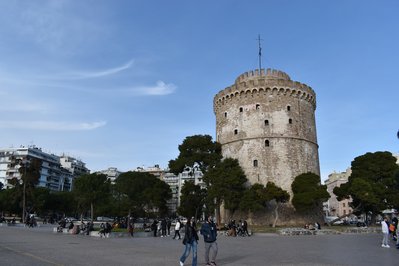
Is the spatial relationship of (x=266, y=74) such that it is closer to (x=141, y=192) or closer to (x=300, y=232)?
(x=300, y=232)

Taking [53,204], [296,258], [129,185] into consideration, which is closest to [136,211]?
[129,185]

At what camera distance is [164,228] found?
27.4 meters

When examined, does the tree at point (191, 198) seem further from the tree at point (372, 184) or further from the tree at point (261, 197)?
the tree at point (372, 184)

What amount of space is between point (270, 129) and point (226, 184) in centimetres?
1044

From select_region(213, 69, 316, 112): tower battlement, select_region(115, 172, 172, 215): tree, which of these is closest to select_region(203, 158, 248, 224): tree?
select_region(213, 69, 316, 112): tower battlement

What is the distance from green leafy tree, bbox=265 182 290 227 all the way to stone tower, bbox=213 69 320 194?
87.7 inches

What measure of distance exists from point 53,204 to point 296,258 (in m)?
68.4

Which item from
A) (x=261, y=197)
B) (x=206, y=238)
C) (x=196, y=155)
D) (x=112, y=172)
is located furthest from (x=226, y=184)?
(x=112, y=172)

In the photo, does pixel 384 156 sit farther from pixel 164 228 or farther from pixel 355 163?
pixel 164 228

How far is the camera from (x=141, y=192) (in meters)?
65.8

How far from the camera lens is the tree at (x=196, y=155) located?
42312mm

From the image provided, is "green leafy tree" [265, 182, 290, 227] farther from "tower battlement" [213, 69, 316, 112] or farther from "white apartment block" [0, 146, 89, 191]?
"white apartment block" [0, 146, 89, 191]

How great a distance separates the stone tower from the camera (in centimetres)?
4381

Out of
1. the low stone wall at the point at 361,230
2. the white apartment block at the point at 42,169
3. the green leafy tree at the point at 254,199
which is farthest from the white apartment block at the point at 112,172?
the low stone wall at the point at 361,230
